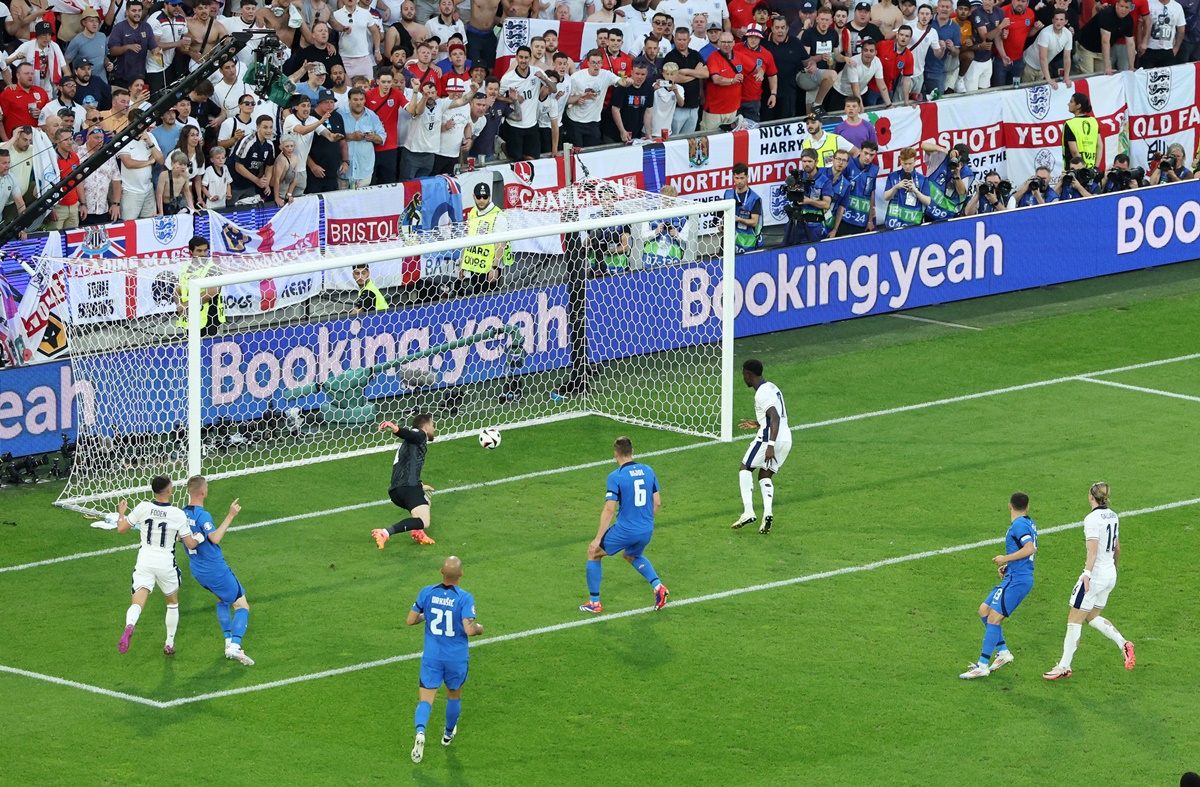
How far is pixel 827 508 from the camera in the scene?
20.5m

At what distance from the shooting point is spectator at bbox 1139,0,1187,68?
3428 cm

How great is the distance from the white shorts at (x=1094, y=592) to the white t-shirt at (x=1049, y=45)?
19.0 m

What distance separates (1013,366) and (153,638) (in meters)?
13.3

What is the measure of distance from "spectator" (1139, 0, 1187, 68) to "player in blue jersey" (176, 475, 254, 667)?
23.5 metres

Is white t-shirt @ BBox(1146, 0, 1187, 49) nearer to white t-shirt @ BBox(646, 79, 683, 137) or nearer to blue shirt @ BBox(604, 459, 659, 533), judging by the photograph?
white t-shirt @ BBox(646, 79, 683, 137)

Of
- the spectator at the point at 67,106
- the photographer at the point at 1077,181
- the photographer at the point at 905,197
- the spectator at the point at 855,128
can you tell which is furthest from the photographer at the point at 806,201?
the spectator at the point at 67,106

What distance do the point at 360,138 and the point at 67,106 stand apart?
4.00m

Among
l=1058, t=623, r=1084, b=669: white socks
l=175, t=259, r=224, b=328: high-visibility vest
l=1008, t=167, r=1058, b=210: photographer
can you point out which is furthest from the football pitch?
l=1008, t=167, r=1058, b=210: photographer

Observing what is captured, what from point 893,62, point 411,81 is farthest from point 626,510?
point 893,62

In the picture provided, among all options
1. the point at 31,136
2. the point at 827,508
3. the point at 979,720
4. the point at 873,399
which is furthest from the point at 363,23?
the point at 979,720

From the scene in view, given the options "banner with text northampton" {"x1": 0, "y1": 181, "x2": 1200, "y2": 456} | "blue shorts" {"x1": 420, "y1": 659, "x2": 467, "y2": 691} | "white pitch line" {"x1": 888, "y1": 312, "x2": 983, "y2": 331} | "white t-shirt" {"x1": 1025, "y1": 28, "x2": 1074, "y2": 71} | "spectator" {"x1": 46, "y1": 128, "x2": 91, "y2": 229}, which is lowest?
"blue shorts" {"x1": 420, "y1": 659, "x2": 467, "y2": 691}

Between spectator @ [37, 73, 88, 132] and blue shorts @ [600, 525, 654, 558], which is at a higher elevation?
spectator @ [37, 73, 88, 132]

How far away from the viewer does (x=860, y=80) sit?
30719 millimetres

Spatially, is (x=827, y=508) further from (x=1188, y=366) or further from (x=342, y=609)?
(x=1188, y=366)
